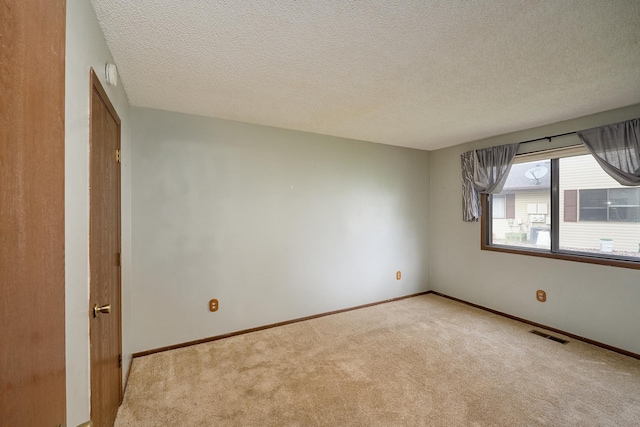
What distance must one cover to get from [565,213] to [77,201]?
4.23 m

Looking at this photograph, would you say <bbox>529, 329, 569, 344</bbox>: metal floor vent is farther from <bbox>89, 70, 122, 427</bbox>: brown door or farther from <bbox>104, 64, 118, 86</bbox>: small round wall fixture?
<bbox>104, 64, 118, 86</bbox>: small round wall fixture

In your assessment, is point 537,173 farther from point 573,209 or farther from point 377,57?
point 377,57

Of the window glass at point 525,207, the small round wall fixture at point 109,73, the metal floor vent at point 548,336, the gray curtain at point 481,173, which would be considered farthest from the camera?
the gray curtain at point 481,173

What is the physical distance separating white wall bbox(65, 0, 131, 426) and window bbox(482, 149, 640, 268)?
4.14 metres

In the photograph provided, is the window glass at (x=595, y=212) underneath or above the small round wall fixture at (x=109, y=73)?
underneath

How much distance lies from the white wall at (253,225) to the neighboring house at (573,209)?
1.41 meters

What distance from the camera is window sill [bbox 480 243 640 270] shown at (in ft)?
8.48

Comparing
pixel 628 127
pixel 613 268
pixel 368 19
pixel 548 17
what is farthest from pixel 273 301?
pixel 628 127

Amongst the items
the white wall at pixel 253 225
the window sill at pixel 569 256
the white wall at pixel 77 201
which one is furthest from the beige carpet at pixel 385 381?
the white wall at pixel 77 201

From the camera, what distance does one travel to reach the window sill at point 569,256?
258 cm

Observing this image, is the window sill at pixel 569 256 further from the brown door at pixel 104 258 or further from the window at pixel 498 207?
the brown door at pixel 104 258

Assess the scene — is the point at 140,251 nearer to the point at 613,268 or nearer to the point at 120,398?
the point at 120,398

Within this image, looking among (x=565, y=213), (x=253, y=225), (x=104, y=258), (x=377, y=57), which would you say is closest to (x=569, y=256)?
(x=565, y=213)

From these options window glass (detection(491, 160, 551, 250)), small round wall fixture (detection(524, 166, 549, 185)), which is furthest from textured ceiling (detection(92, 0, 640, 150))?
window glass (detection(491, 160, 551, 250))
